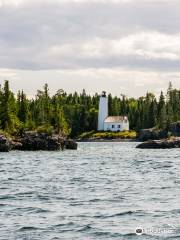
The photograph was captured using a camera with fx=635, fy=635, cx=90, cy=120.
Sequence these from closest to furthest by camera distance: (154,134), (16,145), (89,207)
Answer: (89,207), (16,145), (154,134)

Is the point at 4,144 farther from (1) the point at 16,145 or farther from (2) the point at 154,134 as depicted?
(2) the point at 154,134

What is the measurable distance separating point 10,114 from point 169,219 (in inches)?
4028

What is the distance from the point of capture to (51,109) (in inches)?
6009

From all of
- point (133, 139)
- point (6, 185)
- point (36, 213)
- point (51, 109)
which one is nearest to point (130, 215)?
point (36, 213)

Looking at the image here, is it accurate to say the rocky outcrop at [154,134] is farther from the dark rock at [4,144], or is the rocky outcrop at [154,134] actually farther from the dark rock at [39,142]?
the dark rock at [4,144]

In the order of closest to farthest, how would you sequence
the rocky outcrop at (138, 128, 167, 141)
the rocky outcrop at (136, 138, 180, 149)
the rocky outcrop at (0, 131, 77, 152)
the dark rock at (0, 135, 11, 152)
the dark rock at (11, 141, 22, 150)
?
the dark rock at (0, 135, 11, 152), the dark rock at (11, 141, 22, 150), the rocky outcrop at (0, 131, 77, 152), the rocky outcrop at (136, 138, 180, 149), the rocky outcrop at (138, 128, 167, 141)

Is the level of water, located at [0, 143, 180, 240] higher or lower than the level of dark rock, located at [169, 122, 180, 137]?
lower

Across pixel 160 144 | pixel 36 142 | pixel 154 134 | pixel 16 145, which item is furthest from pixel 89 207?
pixel 154 134

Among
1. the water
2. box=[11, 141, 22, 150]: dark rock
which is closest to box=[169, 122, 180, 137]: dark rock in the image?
box=[11, 141, 22, 150]: dark rock

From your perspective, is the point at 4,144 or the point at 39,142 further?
the point at 39,142

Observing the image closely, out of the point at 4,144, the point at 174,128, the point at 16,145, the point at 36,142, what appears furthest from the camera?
the point at 174,128

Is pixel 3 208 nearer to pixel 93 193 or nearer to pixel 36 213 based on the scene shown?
pixel 36 213

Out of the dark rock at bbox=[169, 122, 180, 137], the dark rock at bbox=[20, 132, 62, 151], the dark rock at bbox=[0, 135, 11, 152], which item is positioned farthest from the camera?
the dark rock at bbox=[169, 122, 180, 137]

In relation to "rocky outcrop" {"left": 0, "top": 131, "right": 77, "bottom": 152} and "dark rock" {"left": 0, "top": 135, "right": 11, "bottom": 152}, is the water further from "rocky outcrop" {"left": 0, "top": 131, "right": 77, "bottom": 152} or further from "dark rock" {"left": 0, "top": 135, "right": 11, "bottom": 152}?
"rocky outcrop" {"left": 0, "top": 131, "right": 77, "bottom": 152}
